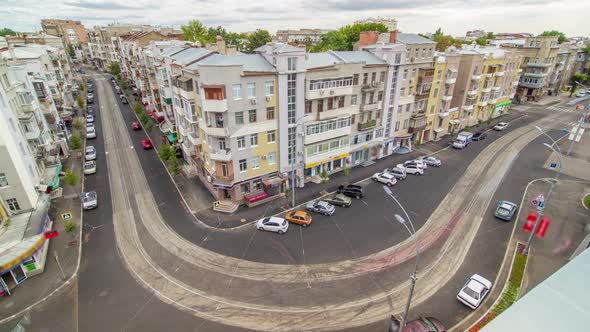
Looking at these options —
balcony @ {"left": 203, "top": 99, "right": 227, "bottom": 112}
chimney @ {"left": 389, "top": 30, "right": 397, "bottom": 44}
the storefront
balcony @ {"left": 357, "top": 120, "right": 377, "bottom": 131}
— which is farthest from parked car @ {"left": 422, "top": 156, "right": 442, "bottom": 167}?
the storefront

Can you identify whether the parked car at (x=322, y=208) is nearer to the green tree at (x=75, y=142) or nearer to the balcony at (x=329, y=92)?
the balcony at (x=329, y=92)

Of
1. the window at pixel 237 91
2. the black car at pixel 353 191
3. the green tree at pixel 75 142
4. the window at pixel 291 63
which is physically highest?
the window at pixel 291 63

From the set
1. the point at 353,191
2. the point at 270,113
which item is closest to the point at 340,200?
the point at 353,191

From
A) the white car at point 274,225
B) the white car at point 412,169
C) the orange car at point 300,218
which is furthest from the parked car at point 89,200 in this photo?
the white car at point 412,169

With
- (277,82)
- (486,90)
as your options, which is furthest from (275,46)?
(486,90)

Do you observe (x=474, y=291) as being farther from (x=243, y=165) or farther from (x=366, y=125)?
(x=366, y=125)

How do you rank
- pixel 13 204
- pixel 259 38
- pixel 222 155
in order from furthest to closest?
pixel 259 38 < pixel 222 155 < pixel 13 204

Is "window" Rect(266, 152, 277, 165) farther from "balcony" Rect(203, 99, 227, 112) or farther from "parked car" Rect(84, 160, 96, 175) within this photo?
"parked car" Rect(84, 160, 96, 175)
